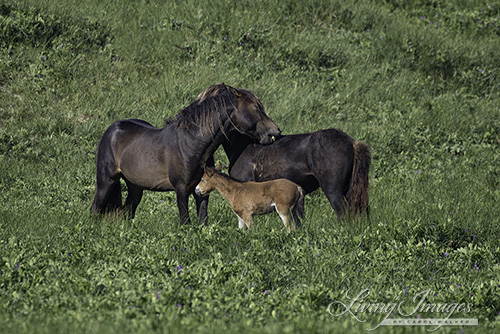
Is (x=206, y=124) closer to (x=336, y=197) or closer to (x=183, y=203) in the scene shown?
(x=183, y=203)

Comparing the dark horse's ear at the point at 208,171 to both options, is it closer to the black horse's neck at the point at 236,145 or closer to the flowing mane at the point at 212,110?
the black horse's neck at the point at 236,145

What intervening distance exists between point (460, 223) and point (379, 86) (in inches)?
276

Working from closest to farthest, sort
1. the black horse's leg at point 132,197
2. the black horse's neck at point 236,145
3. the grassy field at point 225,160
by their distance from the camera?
the grassy field at point 225,160 → the black horse's neck at point 236,145 → the black horse's leg at point 132,197

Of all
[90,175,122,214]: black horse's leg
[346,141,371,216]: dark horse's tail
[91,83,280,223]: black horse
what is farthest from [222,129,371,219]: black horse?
[90,175,122,214]: black horse's leg

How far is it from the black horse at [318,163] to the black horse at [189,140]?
Answer: 1.86 ft

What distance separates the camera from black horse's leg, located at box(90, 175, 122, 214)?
8352 mm

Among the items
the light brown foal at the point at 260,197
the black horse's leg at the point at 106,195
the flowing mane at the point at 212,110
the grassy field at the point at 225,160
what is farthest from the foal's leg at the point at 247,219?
the black horse's leg at the point at 106,195

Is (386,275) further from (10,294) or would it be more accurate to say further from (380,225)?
(10,294)

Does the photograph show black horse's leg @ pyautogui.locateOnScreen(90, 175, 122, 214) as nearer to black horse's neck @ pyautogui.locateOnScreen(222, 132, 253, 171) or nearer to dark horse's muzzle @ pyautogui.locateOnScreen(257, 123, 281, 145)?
black horse's neck @ pyautogui.locateOnScreen(222, 132, 253, 171)

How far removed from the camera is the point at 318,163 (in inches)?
315

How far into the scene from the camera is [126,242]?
698cm

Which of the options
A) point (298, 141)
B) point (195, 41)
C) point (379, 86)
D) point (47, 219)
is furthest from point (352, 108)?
Result: point (47, 219)

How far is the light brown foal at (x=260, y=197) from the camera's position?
7637 millimetres

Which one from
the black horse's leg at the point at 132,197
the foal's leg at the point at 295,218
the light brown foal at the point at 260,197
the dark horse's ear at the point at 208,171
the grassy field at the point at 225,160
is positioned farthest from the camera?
the black horse's leg at the point at 132,197
